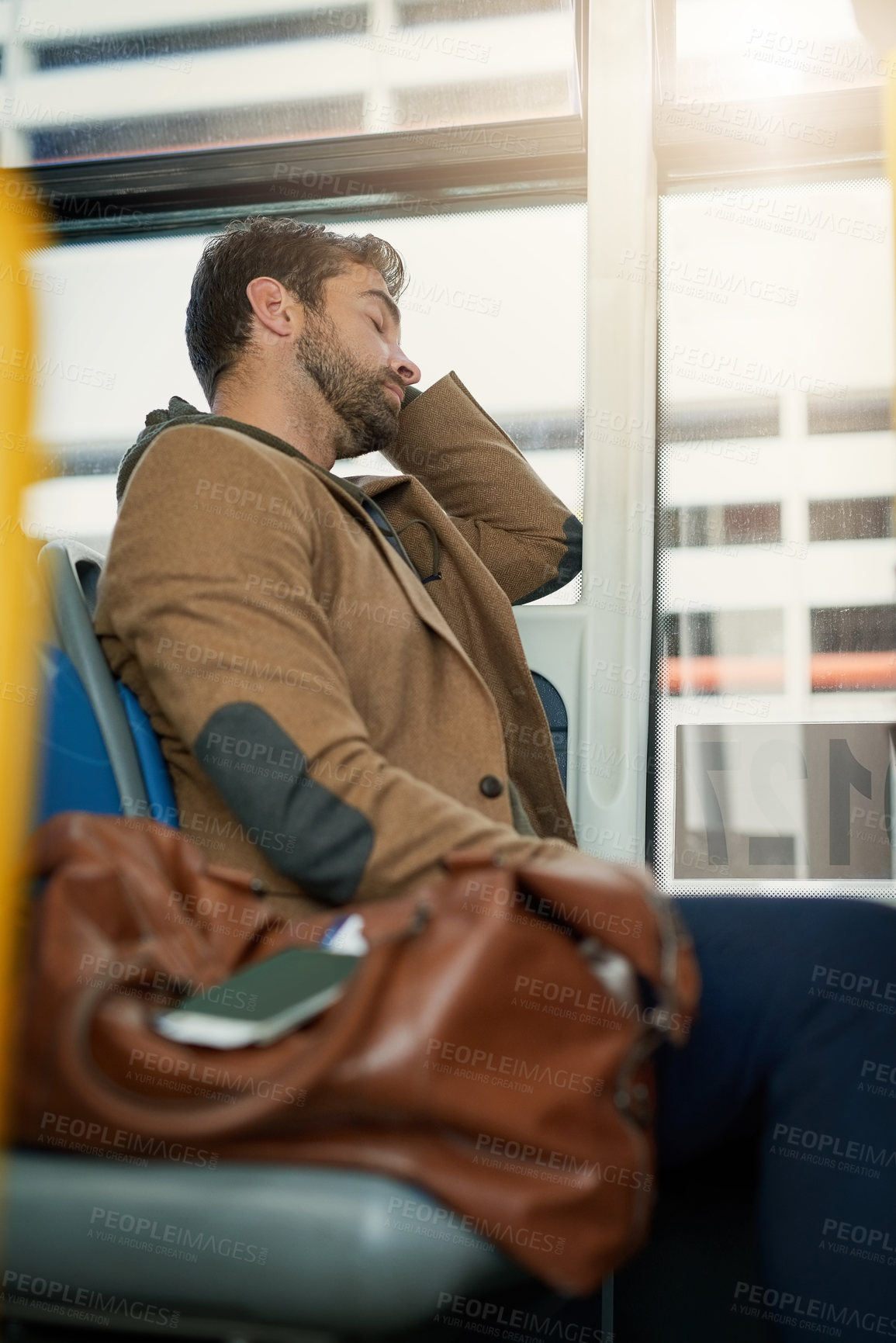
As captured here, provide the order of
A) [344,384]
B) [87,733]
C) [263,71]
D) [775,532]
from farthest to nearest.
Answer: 1. [263,71]
2. [775,532]
3. [344,384]
4. [87,733]

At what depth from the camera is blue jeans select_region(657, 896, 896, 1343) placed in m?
0.95

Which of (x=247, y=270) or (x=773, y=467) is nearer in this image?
(x=247, y=270)

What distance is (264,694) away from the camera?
114 centimetres

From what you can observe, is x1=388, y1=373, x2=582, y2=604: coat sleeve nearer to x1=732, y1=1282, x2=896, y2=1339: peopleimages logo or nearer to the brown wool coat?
the brown wool coat

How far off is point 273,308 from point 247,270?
0.09 meters

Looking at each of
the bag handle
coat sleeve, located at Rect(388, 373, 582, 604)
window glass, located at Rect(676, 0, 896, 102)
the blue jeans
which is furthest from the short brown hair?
the bag handle

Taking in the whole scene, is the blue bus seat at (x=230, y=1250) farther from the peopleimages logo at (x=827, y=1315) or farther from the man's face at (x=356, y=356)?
the man's face at (x=356, y=356)

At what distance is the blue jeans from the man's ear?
1.10 meters

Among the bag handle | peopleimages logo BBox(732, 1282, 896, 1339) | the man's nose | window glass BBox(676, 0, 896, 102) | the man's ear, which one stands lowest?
peopleimages logo BBox(732, 1282, 896, 1339)

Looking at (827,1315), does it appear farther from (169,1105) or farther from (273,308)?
(273,308)

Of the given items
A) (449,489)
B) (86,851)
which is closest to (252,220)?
(449,489)

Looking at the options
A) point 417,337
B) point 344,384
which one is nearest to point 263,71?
point 417,337

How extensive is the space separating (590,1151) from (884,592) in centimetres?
151

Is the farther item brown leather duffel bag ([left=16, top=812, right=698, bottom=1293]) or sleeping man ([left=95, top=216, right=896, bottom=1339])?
sleeping man ([left=95, top=216, right=896, bottom=1339])
